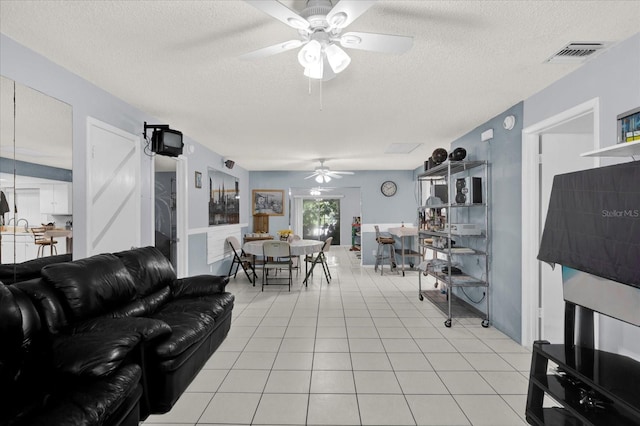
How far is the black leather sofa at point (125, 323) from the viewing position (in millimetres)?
1642

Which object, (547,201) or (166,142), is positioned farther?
(166,142)

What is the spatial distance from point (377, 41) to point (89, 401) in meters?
2.19

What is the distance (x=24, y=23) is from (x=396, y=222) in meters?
7.23

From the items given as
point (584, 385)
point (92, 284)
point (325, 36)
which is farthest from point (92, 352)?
point (584, 385)

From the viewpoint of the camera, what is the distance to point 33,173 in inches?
84.9

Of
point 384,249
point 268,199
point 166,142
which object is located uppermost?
point 166,142

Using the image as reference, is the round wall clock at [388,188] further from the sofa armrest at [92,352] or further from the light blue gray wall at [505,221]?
the sofa armrest at [92,352]

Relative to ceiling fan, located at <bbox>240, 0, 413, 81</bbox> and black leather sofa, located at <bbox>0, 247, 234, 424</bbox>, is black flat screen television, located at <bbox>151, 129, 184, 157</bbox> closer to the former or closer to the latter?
black leather sofa, located at <bbox>0, 247, 234, 424</bbox>

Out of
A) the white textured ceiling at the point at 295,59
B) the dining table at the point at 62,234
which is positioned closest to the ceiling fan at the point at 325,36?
the white textured ceiling at the point at 295,59

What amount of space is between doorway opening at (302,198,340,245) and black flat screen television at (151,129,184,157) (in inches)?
348

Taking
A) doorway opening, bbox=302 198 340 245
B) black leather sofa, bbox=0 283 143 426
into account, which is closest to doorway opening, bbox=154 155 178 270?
black leather sofa, bbox=0 283 143 426

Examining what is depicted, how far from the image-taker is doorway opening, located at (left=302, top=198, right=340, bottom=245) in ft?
40.5

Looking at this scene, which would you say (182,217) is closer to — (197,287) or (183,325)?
(197,287)

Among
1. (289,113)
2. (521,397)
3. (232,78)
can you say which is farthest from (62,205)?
(521,397)
